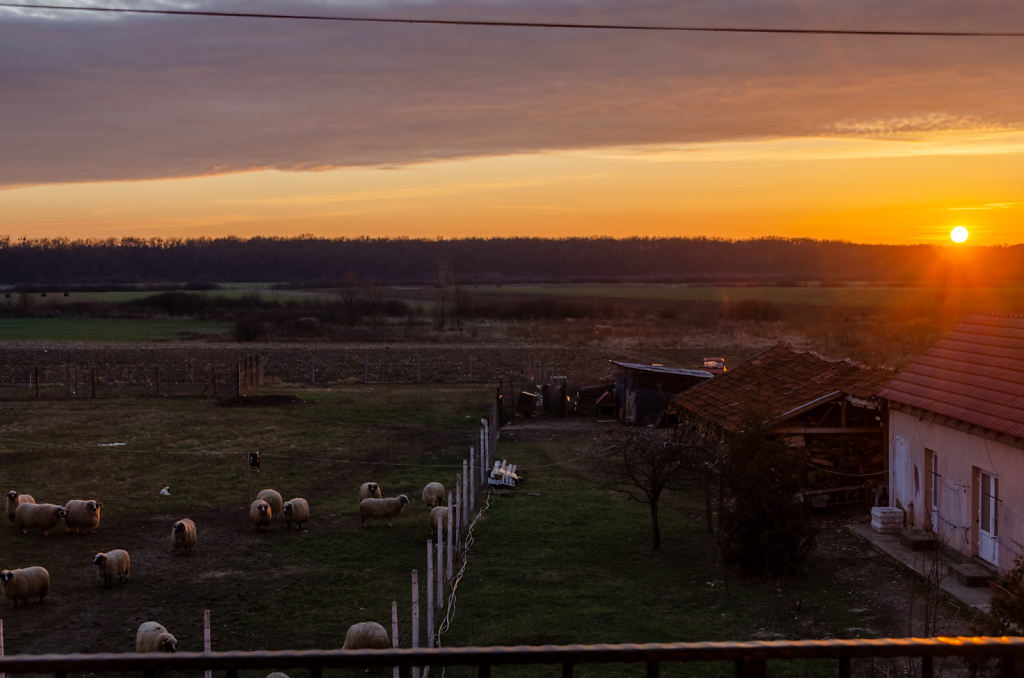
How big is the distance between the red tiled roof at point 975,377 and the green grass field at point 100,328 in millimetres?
73094

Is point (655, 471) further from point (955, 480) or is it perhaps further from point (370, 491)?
point (370, 491)

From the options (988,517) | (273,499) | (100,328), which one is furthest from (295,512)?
(100,328)

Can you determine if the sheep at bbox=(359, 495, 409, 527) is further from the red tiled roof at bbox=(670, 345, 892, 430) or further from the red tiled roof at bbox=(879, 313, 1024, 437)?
the red tiled roof at bbox=(879, 313, 1024, 437)

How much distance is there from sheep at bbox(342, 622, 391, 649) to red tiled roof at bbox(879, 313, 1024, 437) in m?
10.2

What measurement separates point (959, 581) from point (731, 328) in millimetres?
74779

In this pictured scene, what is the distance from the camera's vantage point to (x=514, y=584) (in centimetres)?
1697

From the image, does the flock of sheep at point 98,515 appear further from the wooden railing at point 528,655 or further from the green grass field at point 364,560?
the wooden railing at point 528,655

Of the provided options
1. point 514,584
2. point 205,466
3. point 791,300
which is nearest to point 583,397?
point 205,466

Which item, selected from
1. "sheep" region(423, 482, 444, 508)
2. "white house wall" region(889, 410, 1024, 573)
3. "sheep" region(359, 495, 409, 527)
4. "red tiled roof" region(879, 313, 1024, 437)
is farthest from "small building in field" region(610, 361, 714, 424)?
"sheep" region(359, 495, 409, 527)

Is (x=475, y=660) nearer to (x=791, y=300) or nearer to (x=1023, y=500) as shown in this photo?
(x=1023, y=500)

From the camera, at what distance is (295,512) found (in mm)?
20984

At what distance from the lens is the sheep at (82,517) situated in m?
20.5

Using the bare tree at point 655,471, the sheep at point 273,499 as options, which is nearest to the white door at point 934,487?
the bare tree at point 655,471

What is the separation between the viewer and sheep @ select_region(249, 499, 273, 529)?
20766 mm
